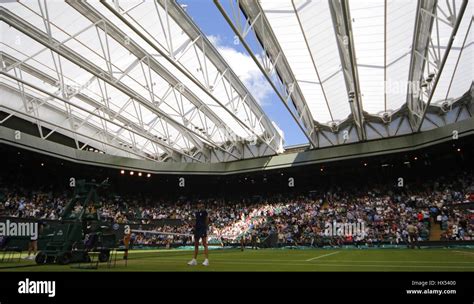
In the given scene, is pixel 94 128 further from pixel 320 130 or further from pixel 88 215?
pixel 88 215

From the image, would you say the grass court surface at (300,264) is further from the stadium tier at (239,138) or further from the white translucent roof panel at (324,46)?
the white translucent roof panel at (324,46)

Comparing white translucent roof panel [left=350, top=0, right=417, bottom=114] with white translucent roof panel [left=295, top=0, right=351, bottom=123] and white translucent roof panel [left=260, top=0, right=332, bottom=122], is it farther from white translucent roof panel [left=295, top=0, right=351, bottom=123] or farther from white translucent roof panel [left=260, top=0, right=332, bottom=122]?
white translucent roof panel [left=260, top=0, right=332, bottom=122]

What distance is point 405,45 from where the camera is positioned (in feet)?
72.1

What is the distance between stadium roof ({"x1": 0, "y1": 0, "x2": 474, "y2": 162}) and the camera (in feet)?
62.7

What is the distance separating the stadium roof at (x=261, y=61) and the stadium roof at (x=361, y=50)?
84mm

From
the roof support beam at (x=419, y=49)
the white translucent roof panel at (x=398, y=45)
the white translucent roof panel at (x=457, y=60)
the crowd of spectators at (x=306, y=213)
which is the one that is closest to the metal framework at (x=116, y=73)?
the crowd of spectators at (x=306, y=213)

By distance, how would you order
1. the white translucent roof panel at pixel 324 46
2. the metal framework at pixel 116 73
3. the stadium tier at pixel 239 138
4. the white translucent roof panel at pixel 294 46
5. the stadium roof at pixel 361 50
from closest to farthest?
the stadium tier at pixel 239 138
the stadium roof at pixel 361 50
the white translucent roof panel at pixel 324 46
the white translucent roof panel at pixel 294 46
the metal framework at pixel 116 73

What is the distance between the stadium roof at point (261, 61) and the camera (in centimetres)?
1912

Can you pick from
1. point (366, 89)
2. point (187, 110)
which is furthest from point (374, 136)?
point (187, 110)

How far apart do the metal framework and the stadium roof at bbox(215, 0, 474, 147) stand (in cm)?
410

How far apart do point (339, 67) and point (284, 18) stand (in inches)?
243

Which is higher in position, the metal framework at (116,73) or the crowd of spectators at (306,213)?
the metal framework at (116,73)

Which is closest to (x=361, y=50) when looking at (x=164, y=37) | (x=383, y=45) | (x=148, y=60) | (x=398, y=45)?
(x=383, y=45)

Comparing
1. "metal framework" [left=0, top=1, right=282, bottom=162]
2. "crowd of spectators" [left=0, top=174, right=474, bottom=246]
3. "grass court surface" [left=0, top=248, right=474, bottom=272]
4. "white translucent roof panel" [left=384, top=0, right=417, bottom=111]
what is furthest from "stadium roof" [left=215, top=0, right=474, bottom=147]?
"grass court surface" [left=0, top=248, right=474, bottom=272]
